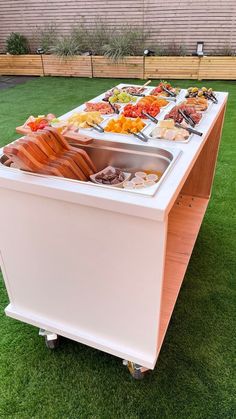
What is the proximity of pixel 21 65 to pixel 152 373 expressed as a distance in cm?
617

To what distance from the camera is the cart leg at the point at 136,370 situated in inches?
48.2

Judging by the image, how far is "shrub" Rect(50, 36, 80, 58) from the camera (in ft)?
18.8

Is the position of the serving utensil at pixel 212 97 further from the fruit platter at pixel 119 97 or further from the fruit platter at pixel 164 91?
the fruit platter at pixel 119 97

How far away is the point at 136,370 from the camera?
1.23 meters

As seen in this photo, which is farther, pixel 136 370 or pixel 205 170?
pixel 205 170

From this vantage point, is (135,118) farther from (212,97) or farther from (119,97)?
(212,97)

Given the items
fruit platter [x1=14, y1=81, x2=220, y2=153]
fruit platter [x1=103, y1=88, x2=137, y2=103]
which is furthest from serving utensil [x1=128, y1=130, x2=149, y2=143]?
Answer: fruit platter [x1=103, y1=88, x2=137, y2=103]

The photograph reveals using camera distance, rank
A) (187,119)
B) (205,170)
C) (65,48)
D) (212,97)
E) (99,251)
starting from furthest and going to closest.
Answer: (65,48) → (205,170) → (212,97) → (187,119) → (99,251)

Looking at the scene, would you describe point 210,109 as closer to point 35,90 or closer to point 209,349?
point 209,349

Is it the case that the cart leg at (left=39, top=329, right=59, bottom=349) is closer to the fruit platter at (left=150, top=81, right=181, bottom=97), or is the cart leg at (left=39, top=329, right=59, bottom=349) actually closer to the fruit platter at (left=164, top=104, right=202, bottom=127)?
the fruit platter at (left=164, top=104, right=202, bottom=127)

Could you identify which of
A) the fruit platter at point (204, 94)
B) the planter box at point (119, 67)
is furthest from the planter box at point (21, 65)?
the fruit platter at point (204, 94)

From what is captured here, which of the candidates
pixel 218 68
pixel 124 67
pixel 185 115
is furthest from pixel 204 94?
pixel 124 67

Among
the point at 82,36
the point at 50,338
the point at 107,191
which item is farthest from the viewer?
the point at 82,36

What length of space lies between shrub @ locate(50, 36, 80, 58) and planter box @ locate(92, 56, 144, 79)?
0.41 m
